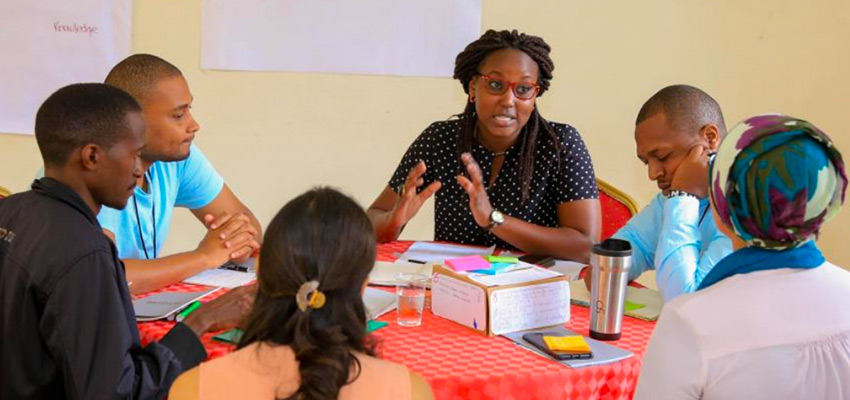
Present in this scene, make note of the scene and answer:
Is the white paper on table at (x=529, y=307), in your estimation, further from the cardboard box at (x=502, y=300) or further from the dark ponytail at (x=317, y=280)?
the dark ponytail at (x=317, y=280)

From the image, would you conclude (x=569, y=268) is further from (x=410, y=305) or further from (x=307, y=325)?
(x=307, y=325)

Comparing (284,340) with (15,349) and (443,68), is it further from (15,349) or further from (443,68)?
(443,68)

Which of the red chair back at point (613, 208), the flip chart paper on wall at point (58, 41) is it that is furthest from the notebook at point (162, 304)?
the flip chart paper on wall at point (58, 41)

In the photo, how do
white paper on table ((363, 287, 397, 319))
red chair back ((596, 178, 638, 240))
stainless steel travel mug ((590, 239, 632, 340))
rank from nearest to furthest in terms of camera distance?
stainless steel travel mug ((590, 239, 632, 340)), white paper on table ((363, 287, 397, 319)), red chair back ((596, 178, 638, 240))

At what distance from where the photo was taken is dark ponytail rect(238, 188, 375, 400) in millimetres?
1236

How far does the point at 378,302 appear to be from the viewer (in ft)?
6.44

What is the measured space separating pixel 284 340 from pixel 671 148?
1293mm

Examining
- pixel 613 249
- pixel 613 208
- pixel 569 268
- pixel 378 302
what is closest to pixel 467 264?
pixel 378 302

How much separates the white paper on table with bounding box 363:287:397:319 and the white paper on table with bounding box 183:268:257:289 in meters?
0.34

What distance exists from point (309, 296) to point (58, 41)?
3078mm

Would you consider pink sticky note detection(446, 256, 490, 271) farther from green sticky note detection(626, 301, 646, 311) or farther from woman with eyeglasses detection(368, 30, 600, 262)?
woman with eyeglasses detection(368, 30, 600, 262)

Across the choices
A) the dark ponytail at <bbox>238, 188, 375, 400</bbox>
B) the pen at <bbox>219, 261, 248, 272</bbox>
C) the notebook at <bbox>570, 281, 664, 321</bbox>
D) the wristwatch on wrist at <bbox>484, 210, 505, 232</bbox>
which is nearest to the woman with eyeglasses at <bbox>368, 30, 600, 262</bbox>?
the wristwatch on wrist at <bbox>484, 210, 505, 232</bbox>

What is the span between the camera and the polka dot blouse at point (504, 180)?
282 cm

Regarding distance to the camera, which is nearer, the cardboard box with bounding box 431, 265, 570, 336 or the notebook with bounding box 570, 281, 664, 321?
the cardboard box with bounding box 431, 265, 570, 336
